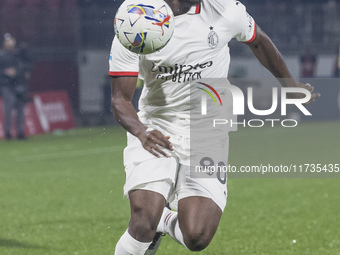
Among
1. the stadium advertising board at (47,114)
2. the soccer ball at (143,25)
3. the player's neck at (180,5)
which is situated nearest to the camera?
the soccer ball at (143,25)

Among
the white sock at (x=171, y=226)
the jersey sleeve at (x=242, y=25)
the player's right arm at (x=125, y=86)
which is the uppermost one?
the jersey sleeve at (x=242, y=25)

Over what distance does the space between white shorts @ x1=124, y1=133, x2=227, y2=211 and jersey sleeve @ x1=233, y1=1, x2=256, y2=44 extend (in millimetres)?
944

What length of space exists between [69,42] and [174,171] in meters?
15.6

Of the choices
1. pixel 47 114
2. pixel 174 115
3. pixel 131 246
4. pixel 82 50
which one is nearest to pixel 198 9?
pixel 174 115

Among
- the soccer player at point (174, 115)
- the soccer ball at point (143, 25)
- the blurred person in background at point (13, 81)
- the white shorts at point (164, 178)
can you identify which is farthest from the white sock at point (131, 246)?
the blurred person in background at point (13, 81)

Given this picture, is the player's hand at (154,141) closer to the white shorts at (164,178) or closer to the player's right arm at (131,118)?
the player's right arm at (131,118)

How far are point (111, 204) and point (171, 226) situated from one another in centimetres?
341

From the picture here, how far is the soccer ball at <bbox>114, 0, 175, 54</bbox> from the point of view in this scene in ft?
13.9

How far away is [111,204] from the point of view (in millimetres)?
8250

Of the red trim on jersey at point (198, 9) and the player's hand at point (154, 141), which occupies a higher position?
the red trim on jersey at point (198, 9)

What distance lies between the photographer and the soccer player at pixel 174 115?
4.44 m

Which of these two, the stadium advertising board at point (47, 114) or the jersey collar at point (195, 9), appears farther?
the stadium advertising board at point (47, 114)

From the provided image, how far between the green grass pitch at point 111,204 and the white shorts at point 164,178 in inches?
43.0

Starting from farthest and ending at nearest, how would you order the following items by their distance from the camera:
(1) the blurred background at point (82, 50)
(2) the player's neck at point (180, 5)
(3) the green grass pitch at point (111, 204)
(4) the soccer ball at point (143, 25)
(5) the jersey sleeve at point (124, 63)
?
1. (1) the blurred background at point (82, 50)
2. (3) the green grass pitch at point (111, 204)
3. (2) the player's neck at point (180, 5)
4. (5) the jersey sleeve at point (124, 63)
5. (4) the soccer ball at point (143, 25)
